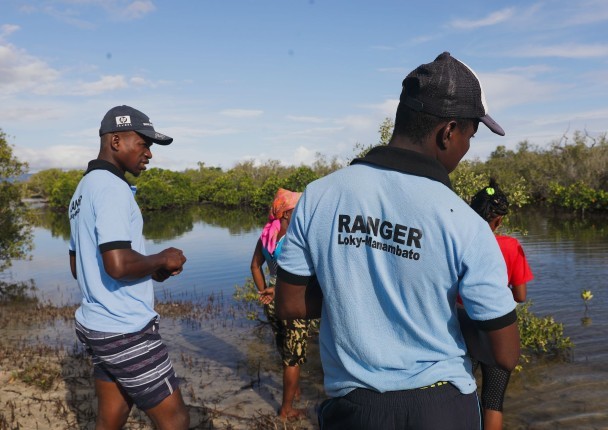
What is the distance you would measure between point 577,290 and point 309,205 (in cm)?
1164

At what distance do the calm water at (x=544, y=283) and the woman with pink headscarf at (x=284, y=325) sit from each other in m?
2.30

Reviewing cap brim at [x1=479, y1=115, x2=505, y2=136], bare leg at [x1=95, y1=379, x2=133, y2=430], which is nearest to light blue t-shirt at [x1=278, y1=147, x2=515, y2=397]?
cap brim at [x1=479, y1=115, x2=505, y2=136]

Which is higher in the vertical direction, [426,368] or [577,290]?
[426,368]

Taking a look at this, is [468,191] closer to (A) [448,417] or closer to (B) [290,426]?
(B) [290,426]

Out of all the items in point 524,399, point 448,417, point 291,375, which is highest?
point 448,417

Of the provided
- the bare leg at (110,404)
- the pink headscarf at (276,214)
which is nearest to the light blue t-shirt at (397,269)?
the bare leg at (110,404)

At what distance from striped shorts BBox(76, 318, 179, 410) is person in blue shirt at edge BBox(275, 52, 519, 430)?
5.14ft

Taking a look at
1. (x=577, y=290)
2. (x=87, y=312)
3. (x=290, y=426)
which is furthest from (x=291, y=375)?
(x=577, y=290)

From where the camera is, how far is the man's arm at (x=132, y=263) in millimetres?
2977

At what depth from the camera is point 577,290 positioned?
466 inches

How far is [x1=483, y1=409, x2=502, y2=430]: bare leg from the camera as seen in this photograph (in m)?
3.67

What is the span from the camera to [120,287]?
3.15m

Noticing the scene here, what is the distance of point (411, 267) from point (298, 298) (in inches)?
20.5

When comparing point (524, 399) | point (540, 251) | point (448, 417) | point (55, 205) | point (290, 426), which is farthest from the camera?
point (55, 205)
